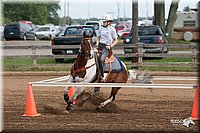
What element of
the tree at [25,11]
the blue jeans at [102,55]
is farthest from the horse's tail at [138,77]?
the tree at [25,11]

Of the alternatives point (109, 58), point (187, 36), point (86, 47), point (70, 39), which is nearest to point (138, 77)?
point (109, 58)

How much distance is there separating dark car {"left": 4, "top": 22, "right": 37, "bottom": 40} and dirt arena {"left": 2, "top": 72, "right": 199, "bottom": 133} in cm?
3293

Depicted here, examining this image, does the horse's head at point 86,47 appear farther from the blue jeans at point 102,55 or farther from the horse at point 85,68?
the blue jeans at point 102,55

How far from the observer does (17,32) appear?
5022 cm

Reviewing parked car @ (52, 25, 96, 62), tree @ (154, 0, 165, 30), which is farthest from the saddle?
tree @ (154, 0, 165, 30)

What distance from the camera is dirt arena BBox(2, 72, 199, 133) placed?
985 cm

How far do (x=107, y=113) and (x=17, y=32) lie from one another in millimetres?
39535

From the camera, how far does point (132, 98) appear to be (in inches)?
583

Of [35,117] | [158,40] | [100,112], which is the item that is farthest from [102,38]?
[158,40]

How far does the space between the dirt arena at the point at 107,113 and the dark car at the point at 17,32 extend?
108 feet

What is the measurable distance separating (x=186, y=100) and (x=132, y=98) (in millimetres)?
1653

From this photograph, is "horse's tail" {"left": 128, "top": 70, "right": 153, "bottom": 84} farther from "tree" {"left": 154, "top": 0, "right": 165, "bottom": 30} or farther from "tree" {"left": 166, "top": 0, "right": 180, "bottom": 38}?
"tree" {"left": 166, "top": 0, "right": 180, "bottom": 38}

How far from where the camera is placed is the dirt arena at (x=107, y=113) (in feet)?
32.3

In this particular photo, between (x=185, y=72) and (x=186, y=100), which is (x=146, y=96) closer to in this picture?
(x=186, y=100)
